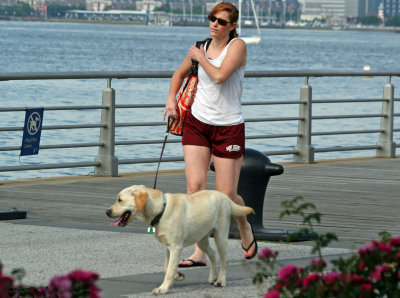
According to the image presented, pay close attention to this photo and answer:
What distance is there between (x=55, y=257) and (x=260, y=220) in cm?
175

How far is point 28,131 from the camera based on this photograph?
1055 cm

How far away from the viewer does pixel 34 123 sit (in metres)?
10.6

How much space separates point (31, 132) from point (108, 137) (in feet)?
5.96

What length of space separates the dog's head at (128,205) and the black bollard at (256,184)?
205 centimetres

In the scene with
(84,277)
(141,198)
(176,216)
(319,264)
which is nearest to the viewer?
(84,277)

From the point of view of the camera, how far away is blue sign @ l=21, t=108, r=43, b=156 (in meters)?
10.5

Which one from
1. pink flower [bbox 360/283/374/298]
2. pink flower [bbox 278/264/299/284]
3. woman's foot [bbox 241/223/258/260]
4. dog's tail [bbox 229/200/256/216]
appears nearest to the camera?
pink flower [bbox 360/283/374/298]

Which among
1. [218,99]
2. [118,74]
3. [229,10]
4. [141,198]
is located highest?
[229,10]

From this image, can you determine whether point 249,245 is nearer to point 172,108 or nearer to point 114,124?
point 172,108

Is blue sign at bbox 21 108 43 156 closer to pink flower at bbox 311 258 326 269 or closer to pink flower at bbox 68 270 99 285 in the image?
pink flower at bbox 311 258 326 269

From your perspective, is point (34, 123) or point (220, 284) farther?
point (34, 123)

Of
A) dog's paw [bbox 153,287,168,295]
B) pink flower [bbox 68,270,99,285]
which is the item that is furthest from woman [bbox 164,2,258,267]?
pink flower [bbox 68,270,99,285]

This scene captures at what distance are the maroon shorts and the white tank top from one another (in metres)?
0.04

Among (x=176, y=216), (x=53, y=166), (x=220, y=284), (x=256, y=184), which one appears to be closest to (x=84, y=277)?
(x=176, y=216)
